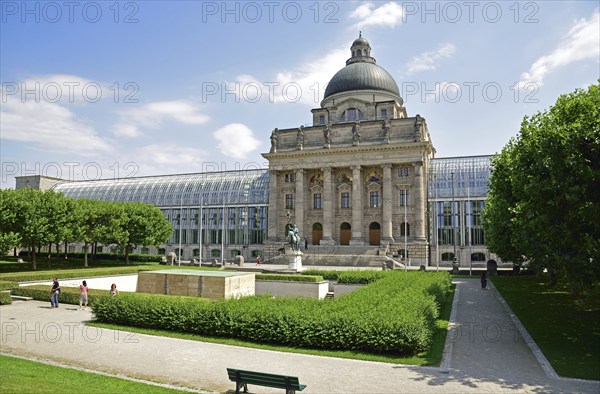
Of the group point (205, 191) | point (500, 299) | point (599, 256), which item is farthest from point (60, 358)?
point (205, 191)

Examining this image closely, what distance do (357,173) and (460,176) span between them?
1794cm

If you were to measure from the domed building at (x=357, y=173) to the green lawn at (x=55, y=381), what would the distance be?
5316 centimetres

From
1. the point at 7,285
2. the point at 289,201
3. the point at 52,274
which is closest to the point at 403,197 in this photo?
the point at 289,201

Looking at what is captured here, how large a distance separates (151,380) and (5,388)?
12.9 ft

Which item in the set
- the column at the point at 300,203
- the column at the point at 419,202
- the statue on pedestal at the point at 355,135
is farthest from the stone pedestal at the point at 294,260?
the statue on pedestal at the point at 355,135

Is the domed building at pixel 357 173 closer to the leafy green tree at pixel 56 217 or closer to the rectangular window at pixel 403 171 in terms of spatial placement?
the rectangular window at pixel 403 171

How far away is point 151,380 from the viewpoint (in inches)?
536

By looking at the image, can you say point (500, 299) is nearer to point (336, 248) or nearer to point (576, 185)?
point (576, 185)

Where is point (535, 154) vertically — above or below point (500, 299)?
above

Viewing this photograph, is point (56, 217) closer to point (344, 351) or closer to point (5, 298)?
point (5, 298)

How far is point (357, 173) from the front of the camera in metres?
69.3

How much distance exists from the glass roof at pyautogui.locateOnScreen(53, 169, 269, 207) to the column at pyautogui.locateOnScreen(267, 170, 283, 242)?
5.34 meters

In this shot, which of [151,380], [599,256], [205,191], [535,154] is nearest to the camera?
[151,380]

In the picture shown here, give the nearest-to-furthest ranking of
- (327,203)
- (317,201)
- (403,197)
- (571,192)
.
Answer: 1. (571,192)
2. (403,197)
3. (327,203)
4. (317,201)
